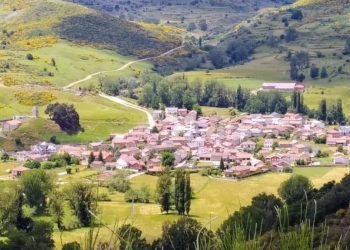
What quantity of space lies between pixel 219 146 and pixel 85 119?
17155 millimetres

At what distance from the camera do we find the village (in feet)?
176

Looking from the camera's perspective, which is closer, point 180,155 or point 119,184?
point 119,184

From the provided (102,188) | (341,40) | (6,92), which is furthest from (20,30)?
(102,188)

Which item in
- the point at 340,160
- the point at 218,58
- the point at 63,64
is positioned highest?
the point at 218,58

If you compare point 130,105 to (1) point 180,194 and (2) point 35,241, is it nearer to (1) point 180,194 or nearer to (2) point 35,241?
(1) point 180,194

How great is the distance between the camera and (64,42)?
105062 millimetres

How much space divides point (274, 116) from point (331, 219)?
1955 inches

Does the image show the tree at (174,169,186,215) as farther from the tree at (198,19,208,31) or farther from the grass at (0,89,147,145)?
the tree at (198,19,208,31)

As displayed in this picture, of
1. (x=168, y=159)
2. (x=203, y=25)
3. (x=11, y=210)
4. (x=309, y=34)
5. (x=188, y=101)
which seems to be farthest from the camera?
(x=203, y=25)

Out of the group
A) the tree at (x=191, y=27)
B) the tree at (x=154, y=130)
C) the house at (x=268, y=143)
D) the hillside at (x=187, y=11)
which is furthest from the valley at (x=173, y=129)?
the hillside at (x=187, y=11)

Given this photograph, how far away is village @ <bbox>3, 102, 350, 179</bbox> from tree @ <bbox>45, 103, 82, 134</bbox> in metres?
4.02

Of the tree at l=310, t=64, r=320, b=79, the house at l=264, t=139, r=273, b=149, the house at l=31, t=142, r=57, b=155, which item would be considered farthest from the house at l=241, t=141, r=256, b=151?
the tree at l=310, t=64, r=320, b=79

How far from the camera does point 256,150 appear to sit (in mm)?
60562

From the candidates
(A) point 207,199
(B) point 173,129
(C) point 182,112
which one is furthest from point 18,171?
(C) point 182,112
